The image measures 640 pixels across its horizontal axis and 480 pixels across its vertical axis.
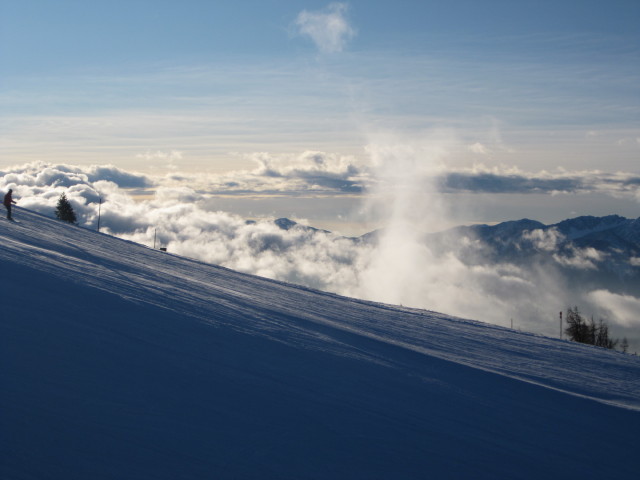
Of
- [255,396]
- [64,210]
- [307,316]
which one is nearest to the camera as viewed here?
[255,396]

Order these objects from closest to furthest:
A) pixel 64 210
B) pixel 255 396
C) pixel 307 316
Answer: pixel 255 396 → pixel 307 316 → pixel 64 210

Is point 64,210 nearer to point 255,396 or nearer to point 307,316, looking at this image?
point 307,316

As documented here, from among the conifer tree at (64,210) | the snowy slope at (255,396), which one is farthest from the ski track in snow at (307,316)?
the conifer tree at (64,210)

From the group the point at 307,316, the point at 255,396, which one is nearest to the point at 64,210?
the point at 307,316

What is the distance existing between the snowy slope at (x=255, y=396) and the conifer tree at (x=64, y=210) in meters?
64.9

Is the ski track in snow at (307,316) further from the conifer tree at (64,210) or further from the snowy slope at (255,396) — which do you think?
the conifer tree at (64,210)

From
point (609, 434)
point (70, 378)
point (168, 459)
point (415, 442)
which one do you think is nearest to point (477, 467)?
point (415, 442)

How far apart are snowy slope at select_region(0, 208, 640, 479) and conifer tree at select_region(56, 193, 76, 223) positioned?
64867 millimetres

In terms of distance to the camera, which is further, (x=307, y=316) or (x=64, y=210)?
(x=64, y=210)

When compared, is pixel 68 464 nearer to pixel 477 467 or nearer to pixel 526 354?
pixel 477 467

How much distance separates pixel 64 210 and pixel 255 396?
74215 mm

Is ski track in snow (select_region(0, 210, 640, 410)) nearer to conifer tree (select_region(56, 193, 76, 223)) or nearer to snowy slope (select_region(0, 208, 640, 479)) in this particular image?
snowy slope (select_region(0, 208, 640, 479))

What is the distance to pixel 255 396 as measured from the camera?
788cm

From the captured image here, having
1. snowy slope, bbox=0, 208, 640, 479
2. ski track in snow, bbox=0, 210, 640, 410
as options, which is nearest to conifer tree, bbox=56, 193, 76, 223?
ski track in snow, bbox=0, 210, 640, 410
